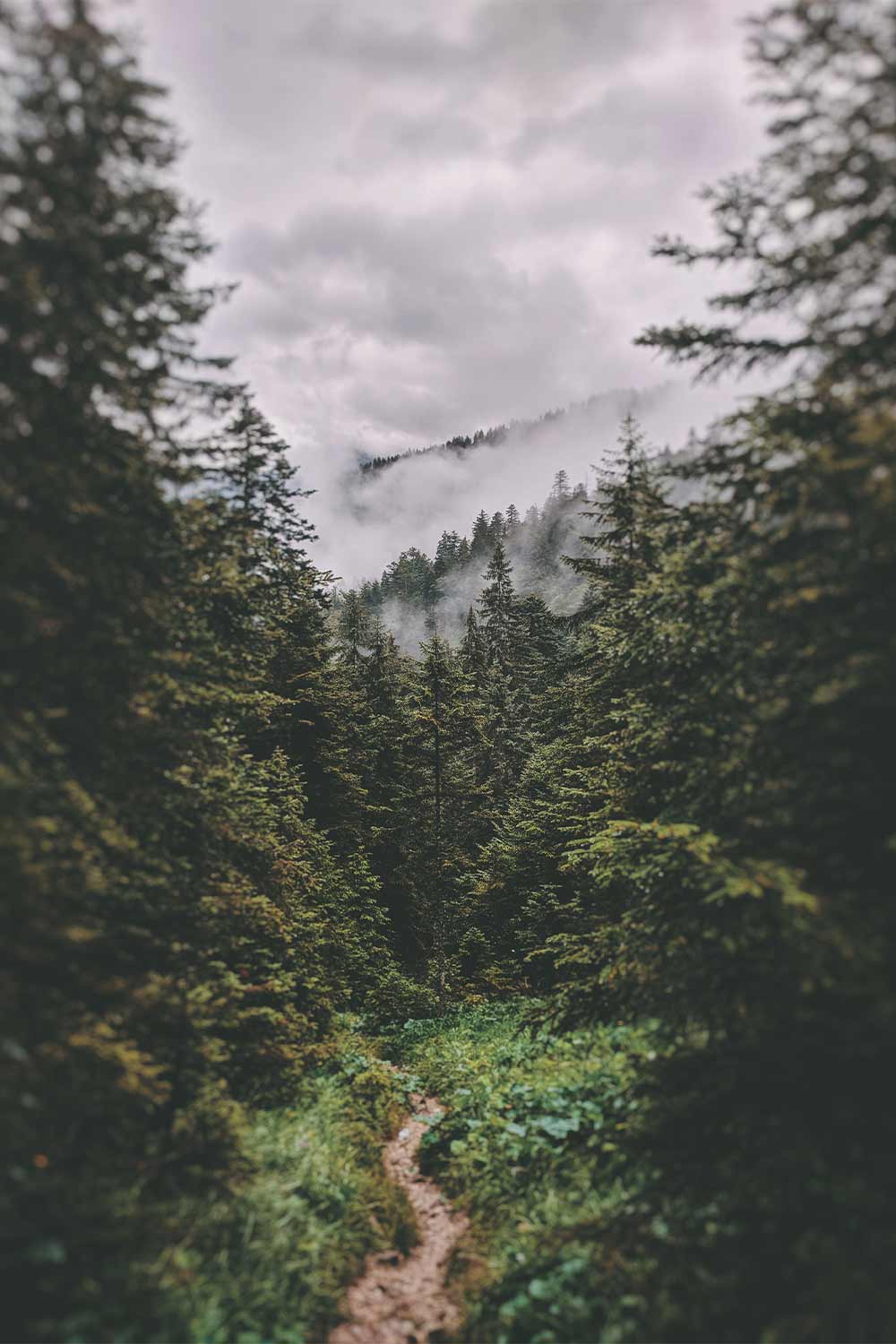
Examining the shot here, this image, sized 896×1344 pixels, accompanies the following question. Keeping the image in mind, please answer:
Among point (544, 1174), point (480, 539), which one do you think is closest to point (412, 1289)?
point (544, 1174)

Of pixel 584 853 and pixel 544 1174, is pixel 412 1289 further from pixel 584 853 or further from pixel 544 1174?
pixel 584 853

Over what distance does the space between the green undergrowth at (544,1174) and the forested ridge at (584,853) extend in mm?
57

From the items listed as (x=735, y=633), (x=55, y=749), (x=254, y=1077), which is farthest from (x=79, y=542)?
(x=254, y=1077)

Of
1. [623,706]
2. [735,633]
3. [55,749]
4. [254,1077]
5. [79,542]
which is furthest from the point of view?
[623,706]

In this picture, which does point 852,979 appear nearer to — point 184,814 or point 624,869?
point 624,869

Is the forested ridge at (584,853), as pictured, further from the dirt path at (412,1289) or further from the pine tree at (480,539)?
the pine tree at (480,539)

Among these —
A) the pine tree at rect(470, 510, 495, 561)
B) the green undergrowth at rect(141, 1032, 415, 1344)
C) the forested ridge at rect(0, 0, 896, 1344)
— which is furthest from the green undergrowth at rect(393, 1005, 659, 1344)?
the pine tree at rect(470, 510, 495, 561)

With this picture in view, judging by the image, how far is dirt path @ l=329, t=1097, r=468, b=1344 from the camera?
5668 millimetres

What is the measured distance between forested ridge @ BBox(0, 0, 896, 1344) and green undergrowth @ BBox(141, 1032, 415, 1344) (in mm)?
44

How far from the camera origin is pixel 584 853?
8953mm

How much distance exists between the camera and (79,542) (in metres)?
5.16

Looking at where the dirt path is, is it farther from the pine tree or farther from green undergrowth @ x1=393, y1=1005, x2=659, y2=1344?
the pine tree

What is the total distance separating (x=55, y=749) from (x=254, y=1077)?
645cm

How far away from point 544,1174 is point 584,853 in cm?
401
